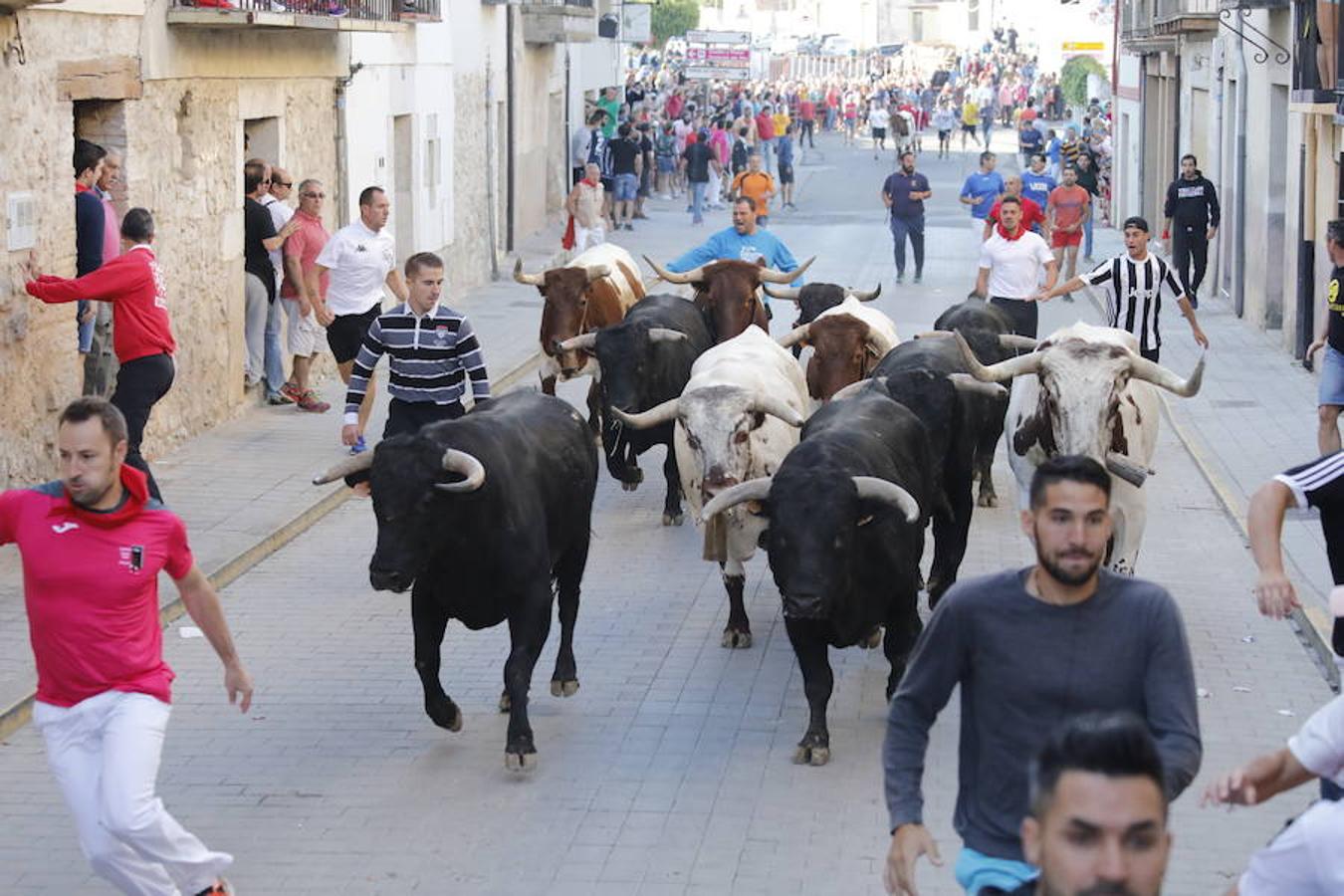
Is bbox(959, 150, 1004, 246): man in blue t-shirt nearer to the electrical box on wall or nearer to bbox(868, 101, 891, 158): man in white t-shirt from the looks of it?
the electrical box on wall

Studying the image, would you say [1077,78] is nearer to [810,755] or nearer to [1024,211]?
[1024,211]

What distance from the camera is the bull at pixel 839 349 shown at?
42.3ft

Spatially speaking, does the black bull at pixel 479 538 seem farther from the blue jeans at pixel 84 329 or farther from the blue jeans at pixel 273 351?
the blue jeans at pixel 273 351

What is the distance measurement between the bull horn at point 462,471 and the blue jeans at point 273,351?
10011 mm

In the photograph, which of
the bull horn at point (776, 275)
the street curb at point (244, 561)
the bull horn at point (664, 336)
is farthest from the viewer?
the bull horn at point (776, 275)

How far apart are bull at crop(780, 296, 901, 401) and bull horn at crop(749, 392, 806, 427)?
1.83 meters

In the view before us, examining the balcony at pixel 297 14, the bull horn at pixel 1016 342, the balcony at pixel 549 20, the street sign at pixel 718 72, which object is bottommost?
the bull horn at pixel 1016 342

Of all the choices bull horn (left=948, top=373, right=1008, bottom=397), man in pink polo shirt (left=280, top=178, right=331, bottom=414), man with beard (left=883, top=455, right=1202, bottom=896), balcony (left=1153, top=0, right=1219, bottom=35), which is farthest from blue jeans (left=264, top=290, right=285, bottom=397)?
man with beard (left=883, top=455, right=1202, bottom=896)

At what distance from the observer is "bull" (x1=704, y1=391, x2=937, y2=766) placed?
341 inches

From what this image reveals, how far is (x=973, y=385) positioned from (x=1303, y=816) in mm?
6292

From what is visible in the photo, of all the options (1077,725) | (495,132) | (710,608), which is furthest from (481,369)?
(495,132)

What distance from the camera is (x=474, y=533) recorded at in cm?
873

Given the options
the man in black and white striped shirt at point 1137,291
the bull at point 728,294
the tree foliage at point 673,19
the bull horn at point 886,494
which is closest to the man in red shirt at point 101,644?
the bull horn at point 886,494

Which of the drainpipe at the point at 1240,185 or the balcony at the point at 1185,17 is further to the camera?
the balcony at the point at 1185,17
